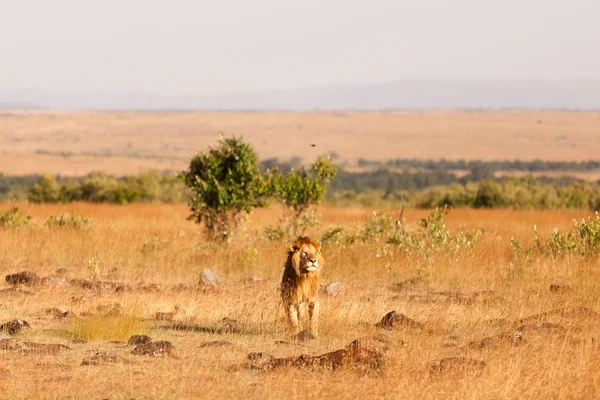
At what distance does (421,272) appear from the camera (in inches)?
643

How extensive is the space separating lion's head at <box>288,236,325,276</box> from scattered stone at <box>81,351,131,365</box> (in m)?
2.05

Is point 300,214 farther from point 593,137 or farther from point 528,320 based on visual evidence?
point 593,137

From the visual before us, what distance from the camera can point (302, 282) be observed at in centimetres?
1000

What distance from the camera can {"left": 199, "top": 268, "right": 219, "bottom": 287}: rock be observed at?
15160mm

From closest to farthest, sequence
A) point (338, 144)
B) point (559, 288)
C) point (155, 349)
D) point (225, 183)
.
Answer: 1. point (155, 349)
2. point (559, 288)
3. point (225, 183)
4. point (338, 144)

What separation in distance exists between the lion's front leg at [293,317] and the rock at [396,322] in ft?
3.92

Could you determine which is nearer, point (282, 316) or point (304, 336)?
point (304, 336)

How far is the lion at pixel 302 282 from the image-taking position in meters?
9.84

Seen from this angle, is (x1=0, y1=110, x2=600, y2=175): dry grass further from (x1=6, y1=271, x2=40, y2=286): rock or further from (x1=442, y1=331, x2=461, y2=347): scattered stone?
(x1=442, y1=331, x2=461, y2=347): scattered stone

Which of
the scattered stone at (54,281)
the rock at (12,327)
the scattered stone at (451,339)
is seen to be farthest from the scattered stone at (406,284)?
the rock at (12,327)

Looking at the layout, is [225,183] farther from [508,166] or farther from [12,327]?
[508,166]

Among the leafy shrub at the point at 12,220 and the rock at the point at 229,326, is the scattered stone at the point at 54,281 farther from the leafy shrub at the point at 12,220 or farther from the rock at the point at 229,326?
the leafy shrub at the point at 12,220

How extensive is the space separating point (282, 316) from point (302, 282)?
143 cm

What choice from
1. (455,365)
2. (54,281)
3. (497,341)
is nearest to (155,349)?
(455,365)
